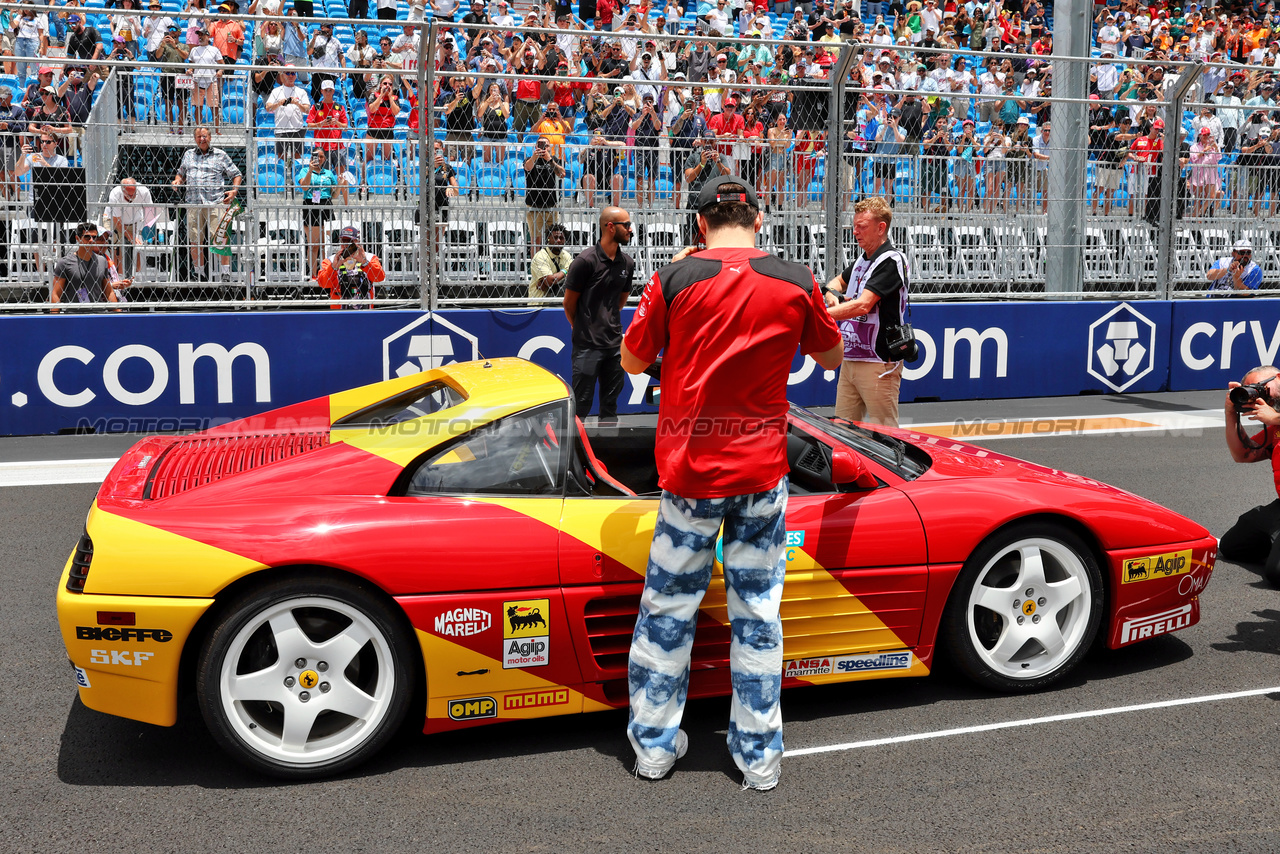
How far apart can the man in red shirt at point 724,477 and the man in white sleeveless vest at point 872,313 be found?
2678 millimetres

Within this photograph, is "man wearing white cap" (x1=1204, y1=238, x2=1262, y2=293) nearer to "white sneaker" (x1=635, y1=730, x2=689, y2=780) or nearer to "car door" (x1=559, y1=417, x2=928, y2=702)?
"car door" (x1=559, y1=417, x2=928, y2=702)

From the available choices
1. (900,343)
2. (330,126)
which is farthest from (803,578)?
(330,126)

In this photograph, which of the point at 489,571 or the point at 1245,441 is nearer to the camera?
the point at 489,571

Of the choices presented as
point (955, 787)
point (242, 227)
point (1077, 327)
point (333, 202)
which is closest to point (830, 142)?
point (1077, 327)

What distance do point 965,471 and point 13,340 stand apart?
7.63 metres

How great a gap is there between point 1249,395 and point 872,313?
1960mm

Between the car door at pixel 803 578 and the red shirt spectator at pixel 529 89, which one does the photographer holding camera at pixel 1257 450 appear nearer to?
the car door at pixel 803 578

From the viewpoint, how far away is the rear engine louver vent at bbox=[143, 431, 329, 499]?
3758 millimetres

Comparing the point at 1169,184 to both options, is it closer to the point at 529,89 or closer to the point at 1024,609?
the point at 529,89

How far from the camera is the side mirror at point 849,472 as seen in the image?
397cm

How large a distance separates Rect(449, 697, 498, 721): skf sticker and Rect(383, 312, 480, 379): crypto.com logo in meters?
6.25

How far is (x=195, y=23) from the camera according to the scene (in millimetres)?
11062

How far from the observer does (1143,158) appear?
11406 millimetres

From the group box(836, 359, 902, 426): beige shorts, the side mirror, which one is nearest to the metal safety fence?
box(836, 359, 902, 426): beige shorts
